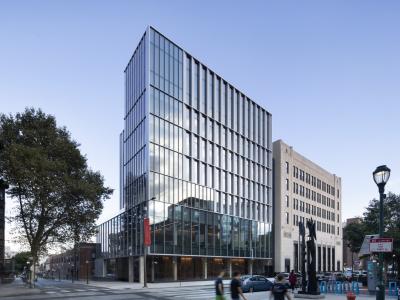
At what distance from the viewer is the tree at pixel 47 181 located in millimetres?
47688

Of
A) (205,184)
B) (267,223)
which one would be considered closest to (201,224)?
(205,184)

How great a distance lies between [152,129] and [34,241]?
18.0 m

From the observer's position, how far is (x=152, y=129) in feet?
193

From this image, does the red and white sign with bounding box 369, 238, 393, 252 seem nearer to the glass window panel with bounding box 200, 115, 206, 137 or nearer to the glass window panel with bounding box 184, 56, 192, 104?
the glass window panel with bounding box 184, 56, 192, 104

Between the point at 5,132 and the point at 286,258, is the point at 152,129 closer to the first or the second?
the point at 5,132

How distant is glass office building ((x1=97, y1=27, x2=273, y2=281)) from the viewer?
196ft

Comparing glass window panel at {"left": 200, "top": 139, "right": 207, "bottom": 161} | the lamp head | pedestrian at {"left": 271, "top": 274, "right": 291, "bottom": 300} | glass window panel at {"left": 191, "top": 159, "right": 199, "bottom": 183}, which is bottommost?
pedestrian at {"left": 271, "top": 274, "right": 291, "bottom": 300}

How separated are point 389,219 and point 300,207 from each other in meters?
35.5

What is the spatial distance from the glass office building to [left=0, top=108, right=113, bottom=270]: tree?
796 cm

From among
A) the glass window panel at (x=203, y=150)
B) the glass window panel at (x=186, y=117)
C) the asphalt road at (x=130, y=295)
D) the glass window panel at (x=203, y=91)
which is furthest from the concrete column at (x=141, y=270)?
the glass window panel at (x=203, y=91)

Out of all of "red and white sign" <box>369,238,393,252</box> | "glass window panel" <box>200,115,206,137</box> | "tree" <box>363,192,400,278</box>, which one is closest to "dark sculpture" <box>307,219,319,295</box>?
"red and white sign" <box>369,238,393,252</box>

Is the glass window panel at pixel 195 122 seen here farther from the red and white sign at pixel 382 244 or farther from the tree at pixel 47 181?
the red and white sign at pixel 382 244

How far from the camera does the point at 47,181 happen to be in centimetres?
4838

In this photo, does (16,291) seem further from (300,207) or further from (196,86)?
(300,207)
